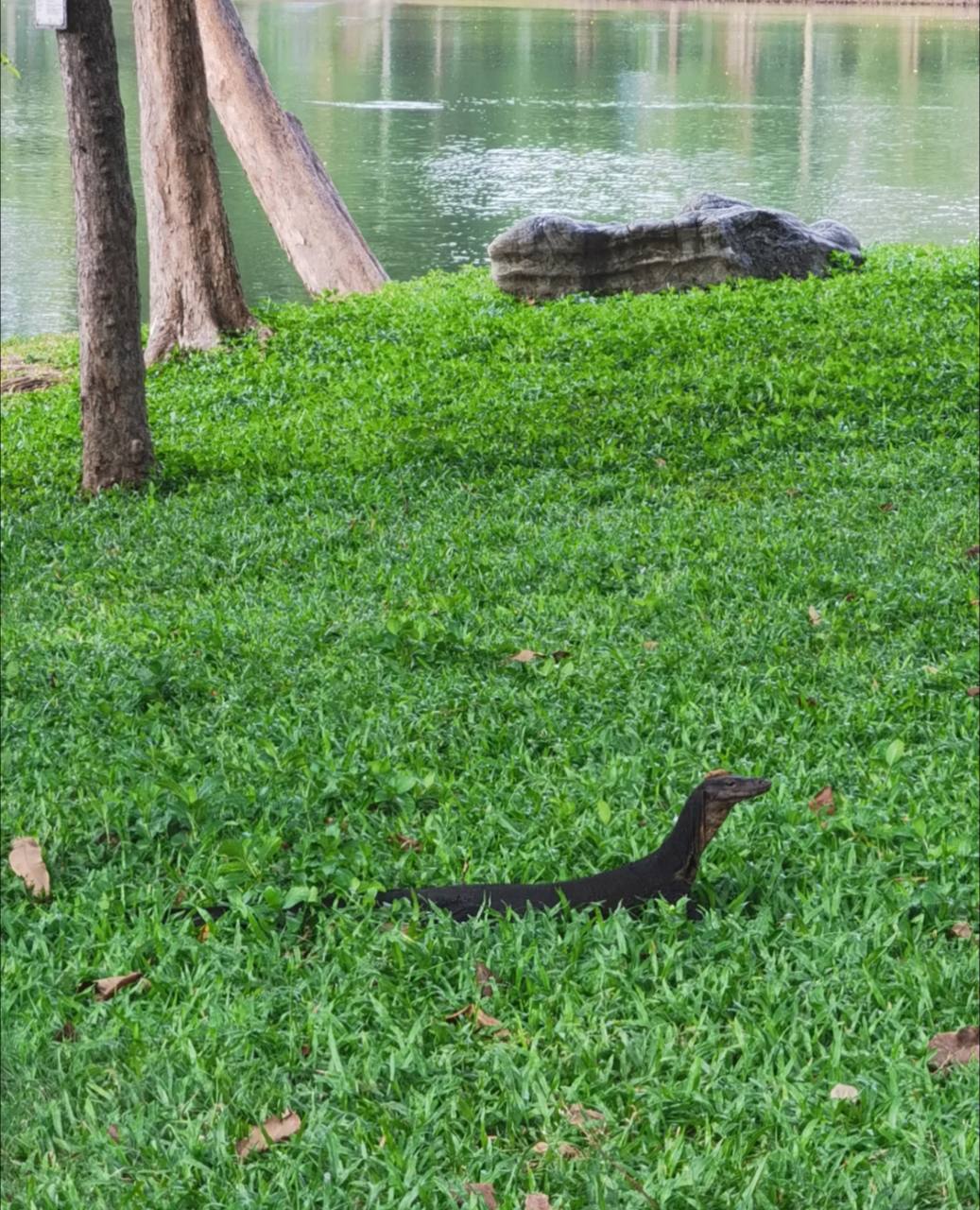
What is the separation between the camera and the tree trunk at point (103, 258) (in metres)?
6.84

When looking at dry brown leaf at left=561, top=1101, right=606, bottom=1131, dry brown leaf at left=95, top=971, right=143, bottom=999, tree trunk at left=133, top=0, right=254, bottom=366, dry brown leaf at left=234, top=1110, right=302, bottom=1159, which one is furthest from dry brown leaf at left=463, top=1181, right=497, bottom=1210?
tree trunk at left=133, top=0, right=254, bottom=366

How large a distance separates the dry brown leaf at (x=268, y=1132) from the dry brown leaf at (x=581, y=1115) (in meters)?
0.47

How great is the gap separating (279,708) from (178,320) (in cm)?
660

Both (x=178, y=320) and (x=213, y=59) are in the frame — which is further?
(x=213, y=59)

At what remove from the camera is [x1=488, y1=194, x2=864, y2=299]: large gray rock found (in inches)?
436

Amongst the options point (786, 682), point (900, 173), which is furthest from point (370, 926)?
point (900, 173)

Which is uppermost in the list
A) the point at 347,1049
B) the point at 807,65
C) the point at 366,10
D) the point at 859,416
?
the point at 366,10

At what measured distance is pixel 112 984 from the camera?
309cm

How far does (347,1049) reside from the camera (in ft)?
9.38

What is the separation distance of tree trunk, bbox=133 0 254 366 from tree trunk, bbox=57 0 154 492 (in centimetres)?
299

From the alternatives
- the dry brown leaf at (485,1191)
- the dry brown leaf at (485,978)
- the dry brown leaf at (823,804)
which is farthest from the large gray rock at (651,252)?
the dry brown leaf at (485,1191)

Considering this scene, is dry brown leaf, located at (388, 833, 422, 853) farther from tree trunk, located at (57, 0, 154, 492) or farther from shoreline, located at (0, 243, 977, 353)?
shoreline, located at (0, 243, 977, 353)

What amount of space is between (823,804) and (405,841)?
1057mm

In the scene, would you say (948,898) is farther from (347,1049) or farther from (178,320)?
(178,320)
